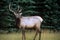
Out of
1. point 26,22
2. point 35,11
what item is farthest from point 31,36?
point 35,11

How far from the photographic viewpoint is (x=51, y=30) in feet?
19.4

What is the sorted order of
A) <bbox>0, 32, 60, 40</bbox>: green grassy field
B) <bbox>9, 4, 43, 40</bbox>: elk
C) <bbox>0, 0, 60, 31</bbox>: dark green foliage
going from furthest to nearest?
<bbox>0, 0, 60, 31</bbox>: dark green foliage, <bbox>0, 32, 60, 40</bbox>: green grassy field, <bbox>9, 4, 43, 40</bbox>: elk

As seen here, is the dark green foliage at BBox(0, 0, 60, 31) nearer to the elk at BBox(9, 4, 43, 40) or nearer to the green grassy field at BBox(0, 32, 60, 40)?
Answer: the green grassy field at BBox(0, 32, 60, 40)

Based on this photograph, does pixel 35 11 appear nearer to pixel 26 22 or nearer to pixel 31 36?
pixel 31 36

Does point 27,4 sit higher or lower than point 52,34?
higher

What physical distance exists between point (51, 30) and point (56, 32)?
14 centimetres

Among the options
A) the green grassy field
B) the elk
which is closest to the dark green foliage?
the green grassy field

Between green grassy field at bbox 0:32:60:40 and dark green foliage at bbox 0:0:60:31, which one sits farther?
dark green foliage at bbox 0:0:60:31

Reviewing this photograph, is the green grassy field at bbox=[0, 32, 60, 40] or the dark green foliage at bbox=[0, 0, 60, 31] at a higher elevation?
the dark green foliage at bbox=[0, 0, 60, 31]

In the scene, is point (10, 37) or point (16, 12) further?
point (10, 37)

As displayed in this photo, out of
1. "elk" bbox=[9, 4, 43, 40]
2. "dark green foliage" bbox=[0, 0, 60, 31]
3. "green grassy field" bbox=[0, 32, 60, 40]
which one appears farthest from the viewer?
"dark green foliage" bbox=[0, 0, 60, 31]

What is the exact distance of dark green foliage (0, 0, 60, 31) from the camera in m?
6.06

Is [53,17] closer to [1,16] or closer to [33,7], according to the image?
[33,7]

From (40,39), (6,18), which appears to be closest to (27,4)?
(6,18)
